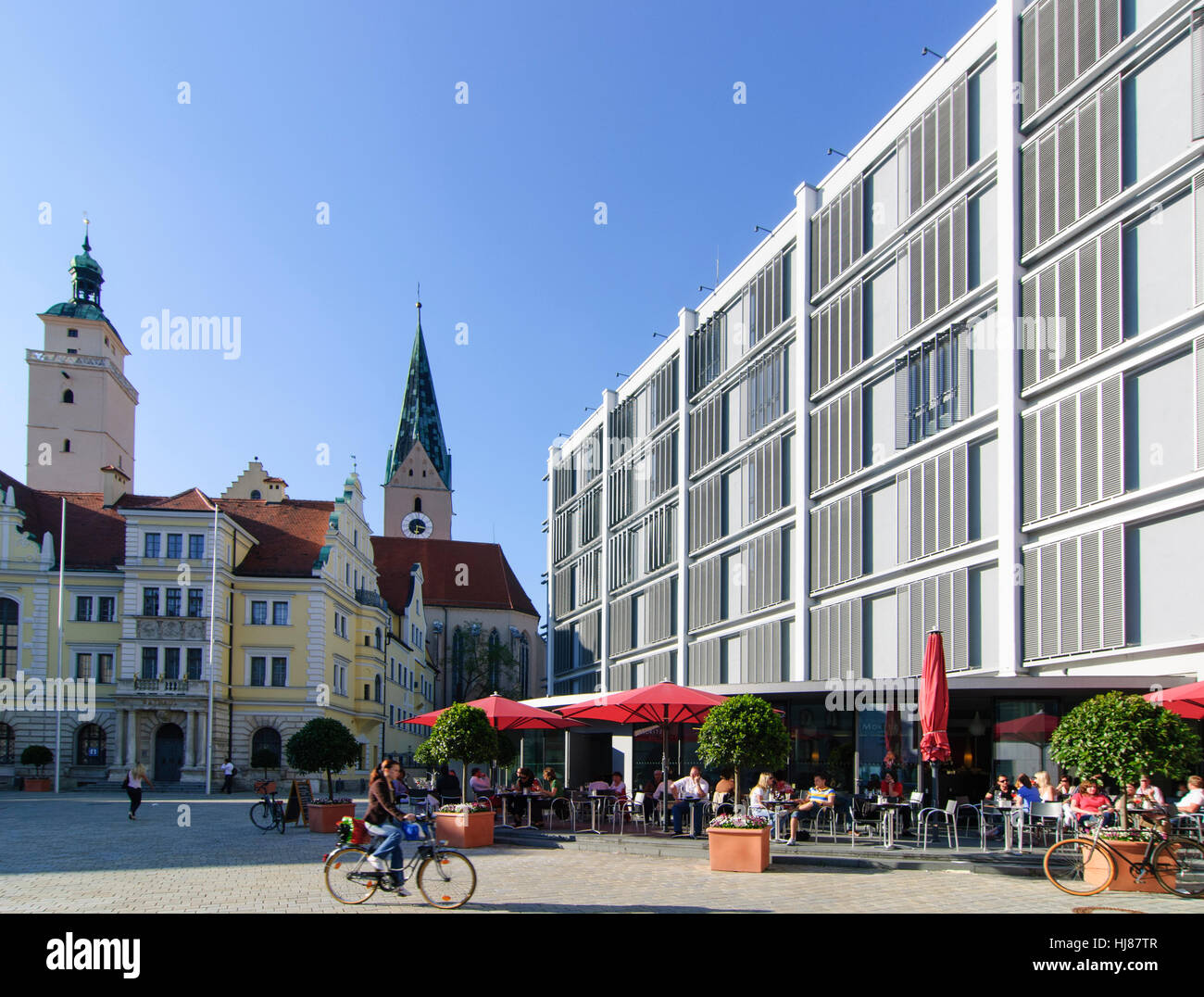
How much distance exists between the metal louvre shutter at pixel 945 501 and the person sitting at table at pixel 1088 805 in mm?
13646

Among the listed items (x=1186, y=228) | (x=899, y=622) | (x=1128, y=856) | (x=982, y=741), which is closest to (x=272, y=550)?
(x=899, y=622)

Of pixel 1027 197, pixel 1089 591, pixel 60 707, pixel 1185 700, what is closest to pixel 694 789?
pixel 1185 700

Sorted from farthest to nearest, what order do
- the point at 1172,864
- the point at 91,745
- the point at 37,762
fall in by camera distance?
the point at 91,745 → the point at 37,762 → the point at 1172,864

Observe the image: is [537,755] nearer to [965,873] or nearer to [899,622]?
[899,622]

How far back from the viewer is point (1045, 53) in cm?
3078

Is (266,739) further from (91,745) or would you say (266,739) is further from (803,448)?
(803,448)

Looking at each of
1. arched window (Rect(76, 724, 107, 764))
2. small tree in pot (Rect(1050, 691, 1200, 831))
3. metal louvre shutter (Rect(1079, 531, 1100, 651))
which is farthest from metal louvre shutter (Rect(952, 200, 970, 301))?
arched window (Rect(76, 724, 107, 764))

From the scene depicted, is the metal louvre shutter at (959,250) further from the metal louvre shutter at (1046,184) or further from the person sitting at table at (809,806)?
the person sitting at table at (809,806)

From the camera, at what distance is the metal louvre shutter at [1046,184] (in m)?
30.3

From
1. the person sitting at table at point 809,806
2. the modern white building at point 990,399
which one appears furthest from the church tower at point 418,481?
the person sitting at table at point 809,806

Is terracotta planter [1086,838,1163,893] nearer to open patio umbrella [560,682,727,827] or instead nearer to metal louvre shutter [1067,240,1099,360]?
open patio umbrella [560,682,727,827]

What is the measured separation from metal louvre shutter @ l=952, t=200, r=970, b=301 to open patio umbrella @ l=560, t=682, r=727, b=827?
14.1m

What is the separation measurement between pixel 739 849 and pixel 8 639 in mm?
51628
